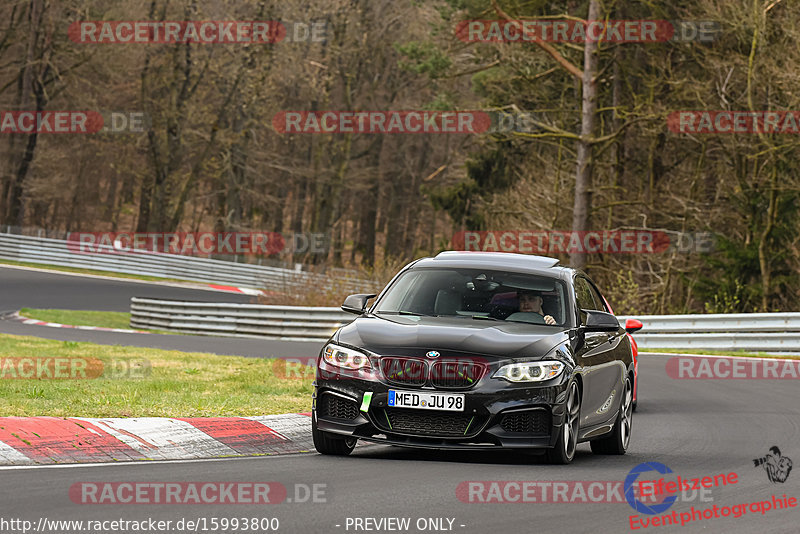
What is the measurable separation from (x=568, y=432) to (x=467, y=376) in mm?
960

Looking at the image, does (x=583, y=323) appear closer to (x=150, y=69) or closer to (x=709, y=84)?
(x=709, y=84)

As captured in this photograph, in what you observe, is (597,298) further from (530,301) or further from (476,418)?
(476,418)

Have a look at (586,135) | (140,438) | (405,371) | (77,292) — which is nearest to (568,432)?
(405,371)

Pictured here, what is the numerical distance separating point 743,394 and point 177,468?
412 inches

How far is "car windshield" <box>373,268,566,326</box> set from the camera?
10.0 metres

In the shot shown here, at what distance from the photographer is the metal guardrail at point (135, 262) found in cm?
4862

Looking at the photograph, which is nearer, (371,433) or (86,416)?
(371,433)

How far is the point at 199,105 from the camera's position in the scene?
57.7 metres

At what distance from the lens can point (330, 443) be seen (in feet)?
30.9

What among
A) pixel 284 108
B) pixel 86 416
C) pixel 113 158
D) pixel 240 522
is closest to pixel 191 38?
pixel 284 108

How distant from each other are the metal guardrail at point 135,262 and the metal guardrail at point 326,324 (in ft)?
52.8

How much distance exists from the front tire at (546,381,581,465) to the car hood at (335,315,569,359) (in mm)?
402

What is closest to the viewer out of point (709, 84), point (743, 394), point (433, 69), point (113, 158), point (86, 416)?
point (86, 416)

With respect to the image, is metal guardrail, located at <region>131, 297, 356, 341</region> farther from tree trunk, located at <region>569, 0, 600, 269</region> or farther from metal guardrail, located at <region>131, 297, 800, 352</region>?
tree trunk, located at <region>569, 0, 600, 269</region>
